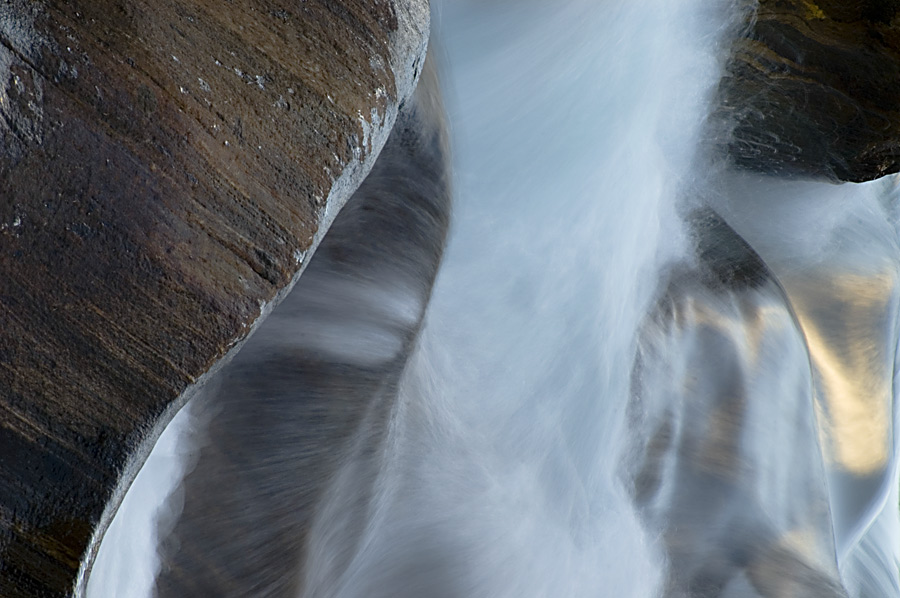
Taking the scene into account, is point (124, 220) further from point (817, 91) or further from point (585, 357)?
point (817, 91)

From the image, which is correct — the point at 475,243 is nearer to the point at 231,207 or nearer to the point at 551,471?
the point at 551,471

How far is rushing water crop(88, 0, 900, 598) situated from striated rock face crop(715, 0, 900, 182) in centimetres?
8

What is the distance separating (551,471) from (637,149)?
74cm

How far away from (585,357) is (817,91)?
2.78 ft

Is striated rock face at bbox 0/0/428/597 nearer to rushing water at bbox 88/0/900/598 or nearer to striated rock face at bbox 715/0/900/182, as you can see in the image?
rushing water at bbox 88/0/900/598

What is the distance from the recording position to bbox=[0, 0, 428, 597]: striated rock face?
93 cm

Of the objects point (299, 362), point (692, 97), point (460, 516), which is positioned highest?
point (692, 97)

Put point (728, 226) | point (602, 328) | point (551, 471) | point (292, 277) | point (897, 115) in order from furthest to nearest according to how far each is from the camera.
→ 1. point (728, 226)
2. point (897, 115)
3. point (602, 328)
4. point (551, 471)
5. point (292, 277)

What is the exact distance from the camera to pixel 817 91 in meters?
2.02

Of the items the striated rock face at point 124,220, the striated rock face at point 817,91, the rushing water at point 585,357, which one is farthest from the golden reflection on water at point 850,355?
the striated rock face at point 124,220

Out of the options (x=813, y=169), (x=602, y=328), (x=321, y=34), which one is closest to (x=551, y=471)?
(x=602, y=328)

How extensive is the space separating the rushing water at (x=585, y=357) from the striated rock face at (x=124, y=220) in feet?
1.50

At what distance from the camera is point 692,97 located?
6.76ft

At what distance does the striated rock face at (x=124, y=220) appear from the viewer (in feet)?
3.05
